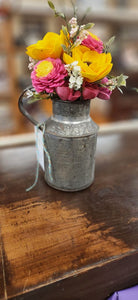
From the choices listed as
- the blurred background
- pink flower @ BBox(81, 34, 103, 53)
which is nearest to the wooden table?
pink flower @ BBox(81, 34, 103, 53)

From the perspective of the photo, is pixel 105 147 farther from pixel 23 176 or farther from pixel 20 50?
pixel 20 50

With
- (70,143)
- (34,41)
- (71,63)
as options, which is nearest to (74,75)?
(71,63)

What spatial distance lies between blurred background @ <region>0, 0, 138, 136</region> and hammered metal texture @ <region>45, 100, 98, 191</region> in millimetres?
1765

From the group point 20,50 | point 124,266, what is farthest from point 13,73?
point 124,266

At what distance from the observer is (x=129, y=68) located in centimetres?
277

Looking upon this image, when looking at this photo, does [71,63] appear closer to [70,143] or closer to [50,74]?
[50,74]

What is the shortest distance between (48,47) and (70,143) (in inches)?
10.1

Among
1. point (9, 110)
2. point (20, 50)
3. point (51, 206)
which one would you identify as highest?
point (20, 50)

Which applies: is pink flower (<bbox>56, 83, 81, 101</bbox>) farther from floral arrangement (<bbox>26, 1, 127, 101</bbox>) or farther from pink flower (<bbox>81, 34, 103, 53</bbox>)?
pink flower (<bbox>81, 34, 103, 53</bbox>)

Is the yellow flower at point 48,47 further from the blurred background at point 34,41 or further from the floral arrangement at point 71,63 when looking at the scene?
the blurred background at point 34,41

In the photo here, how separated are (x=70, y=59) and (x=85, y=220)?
415mm

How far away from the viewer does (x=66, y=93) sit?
1.82 ft

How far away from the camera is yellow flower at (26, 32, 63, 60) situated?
1.79 ft

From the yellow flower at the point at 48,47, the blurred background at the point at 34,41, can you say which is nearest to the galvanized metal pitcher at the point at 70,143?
the yellow flower at the point at 48,47
